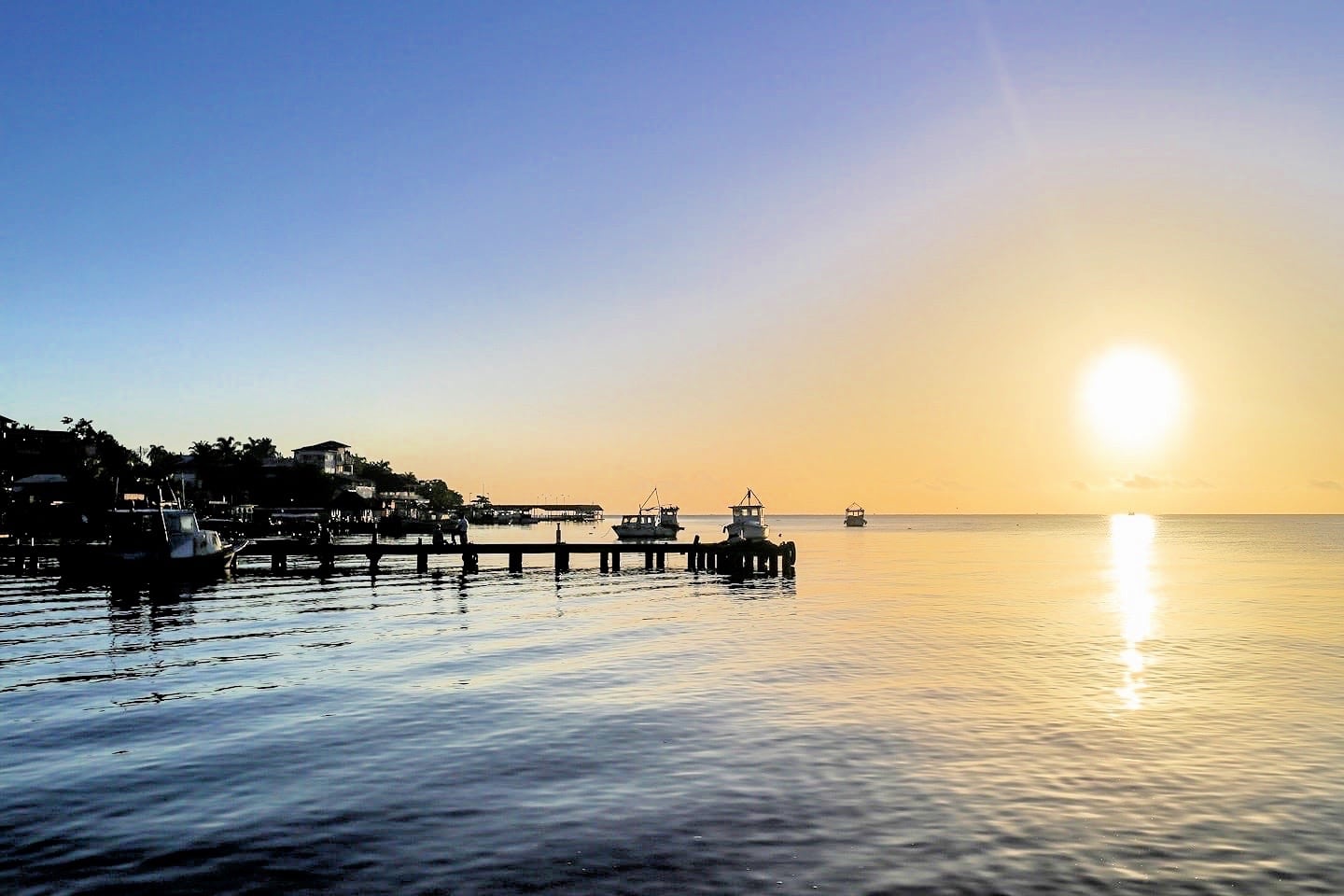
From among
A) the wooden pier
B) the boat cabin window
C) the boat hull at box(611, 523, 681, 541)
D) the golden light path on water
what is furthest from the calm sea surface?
the boat hull at box(611, 523, 681, 541)

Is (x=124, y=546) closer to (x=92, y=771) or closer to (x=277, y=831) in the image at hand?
(x=92, y=771)

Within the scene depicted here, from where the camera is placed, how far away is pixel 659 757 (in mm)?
18250

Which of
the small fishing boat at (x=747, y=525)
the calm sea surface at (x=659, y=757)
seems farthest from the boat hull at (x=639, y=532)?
the calm sea surface at (x=659, y=757)

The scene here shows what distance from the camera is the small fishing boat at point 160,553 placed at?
2255 inches

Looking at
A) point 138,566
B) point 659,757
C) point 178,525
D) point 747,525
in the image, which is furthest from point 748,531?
point 659,757

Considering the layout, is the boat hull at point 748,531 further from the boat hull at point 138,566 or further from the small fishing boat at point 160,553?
the small fishing boat at point 160,553

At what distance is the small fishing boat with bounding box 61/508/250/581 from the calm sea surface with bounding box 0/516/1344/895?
17119 millimetres

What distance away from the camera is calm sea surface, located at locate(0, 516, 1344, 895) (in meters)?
12.6

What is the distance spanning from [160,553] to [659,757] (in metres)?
50.4

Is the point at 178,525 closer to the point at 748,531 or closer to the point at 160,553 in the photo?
the point at 160,553

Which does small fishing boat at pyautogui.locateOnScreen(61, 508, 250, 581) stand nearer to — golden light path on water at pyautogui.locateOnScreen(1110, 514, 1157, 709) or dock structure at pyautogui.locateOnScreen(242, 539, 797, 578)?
dock structure at pyautogui.locateOnScreen(242, 539, 797, 578)

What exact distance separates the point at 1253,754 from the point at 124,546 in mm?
58877

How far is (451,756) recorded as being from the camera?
59.9ft

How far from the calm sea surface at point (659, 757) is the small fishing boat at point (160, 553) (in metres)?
17.1
